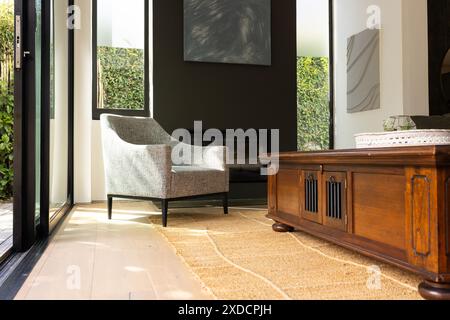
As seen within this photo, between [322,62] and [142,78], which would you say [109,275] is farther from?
[322,62]

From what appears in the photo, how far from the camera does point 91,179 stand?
4.23 m

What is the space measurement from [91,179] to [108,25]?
1.67 meters

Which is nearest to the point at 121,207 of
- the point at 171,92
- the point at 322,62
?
the point at 171,92

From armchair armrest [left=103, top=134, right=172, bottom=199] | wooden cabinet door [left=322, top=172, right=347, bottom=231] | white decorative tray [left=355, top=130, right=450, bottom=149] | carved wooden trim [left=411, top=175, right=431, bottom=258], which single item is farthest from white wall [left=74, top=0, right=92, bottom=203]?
carved wooden trim [left=411, top=175, right=431, bottom=258]

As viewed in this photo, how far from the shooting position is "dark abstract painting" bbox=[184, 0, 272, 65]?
13.9 ft

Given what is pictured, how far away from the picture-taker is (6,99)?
3.91 m

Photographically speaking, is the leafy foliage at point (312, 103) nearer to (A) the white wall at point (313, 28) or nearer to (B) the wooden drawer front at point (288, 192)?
(A) the white wall at point (313, 28)

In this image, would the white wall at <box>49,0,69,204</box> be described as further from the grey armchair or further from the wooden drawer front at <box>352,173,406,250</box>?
the wooden drawer front at <box>352,173,406,250</box>

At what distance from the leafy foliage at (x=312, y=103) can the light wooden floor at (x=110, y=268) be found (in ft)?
9.82

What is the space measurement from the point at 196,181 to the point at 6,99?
7.21 feet

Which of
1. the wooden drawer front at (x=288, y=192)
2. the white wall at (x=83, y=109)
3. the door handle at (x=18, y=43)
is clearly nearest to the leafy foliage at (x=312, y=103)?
the white wall at (x=83, y=109)

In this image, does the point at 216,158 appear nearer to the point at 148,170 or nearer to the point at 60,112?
the point at 148,170

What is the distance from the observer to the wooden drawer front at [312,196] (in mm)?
2006

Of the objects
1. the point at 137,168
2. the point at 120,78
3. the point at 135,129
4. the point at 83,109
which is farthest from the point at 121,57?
the point at 137,168
